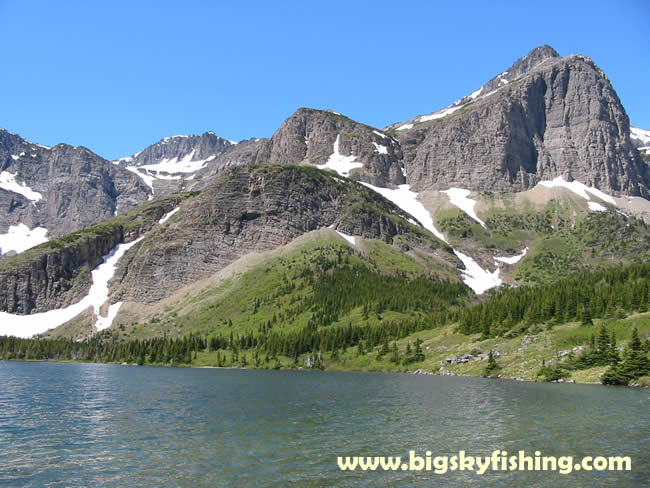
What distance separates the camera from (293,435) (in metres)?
42.3

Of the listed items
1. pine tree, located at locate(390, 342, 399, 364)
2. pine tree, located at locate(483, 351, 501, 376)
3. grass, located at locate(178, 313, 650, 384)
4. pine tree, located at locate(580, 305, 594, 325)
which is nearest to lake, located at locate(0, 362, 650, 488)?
grass, located at locate(178, 313, 650, 384)

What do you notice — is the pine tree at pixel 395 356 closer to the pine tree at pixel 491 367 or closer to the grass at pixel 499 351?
the grass at pixel 499 351

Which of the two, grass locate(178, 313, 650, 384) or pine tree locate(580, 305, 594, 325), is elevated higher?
pine tree locate(580, 305, 594, 325)

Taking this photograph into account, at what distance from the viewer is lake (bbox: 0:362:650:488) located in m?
30.2

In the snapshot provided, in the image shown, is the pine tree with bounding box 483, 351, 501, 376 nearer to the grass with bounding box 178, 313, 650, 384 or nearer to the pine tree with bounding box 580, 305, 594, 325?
the grass with bounding box 178, 313, 650, 384

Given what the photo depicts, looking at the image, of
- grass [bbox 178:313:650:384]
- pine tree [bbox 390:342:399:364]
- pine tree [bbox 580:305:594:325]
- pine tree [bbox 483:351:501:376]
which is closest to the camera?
grass [bbox 178:313:650:384]

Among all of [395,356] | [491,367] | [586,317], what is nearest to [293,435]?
[491,367]

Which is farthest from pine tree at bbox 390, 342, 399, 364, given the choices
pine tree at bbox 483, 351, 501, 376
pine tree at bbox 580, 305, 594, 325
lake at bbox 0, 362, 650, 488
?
lake at bbox 0, 362, 650, 488

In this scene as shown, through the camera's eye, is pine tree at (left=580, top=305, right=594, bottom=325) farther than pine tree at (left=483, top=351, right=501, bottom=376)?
Yes

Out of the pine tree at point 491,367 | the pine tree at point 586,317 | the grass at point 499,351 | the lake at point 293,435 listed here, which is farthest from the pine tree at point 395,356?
the lake at point 293,435

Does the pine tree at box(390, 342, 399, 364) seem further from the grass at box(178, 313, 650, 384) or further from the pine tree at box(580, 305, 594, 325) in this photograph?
the pine tree at box(580, 305, 594, 325)

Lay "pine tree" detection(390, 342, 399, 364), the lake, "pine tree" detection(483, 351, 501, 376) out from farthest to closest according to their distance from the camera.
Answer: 1. "pine tree" detection(390, 342, 399, 364)
2. "pine tree" detection(483, 351, 501, 376)
3. the lake

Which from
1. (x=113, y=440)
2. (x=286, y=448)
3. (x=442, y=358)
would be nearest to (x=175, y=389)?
(x=113, y=440)

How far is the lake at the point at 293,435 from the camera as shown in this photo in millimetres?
30188
